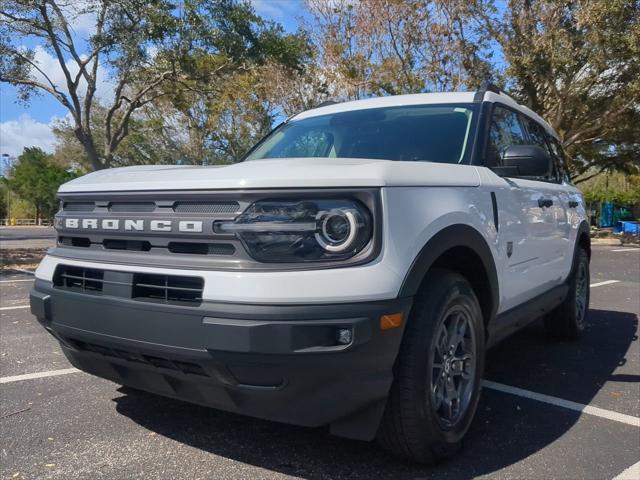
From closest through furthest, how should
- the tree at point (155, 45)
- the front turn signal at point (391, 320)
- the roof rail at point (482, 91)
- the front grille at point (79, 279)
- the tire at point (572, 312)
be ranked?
1. the front turn signal at point (391, 320)
2. the front grille at point (79, 279)
3. the roof rail at point (482, 91)
4. the tire at point (572, 312)
5. the tree at point (155, 45)

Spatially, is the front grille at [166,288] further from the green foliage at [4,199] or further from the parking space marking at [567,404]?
the green foliage at [4,199]

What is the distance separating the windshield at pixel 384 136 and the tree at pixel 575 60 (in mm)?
15744

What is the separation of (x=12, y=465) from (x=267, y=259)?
1653 mm

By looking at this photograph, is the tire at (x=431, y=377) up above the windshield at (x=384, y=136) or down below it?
below

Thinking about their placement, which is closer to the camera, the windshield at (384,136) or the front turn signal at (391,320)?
the front turn signal at (391,320)

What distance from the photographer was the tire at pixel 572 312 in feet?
17.4

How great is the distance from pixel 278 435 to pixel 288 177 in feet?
5.06

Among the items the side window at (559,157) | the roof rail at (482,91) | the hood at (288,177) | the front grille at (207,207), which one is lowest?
the front grille at (207,207)

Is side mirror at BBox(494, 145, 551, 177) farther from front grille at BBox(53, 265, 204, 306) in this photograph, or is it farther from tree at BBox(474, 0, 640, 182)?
tree at BBox(474, 0, 640, 182)

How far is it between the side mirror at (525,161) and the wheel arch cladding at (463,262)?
59cm

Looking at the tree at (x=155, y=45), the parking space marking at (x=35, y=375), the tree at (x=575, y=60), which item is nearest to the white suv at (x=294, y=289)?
the parking space marking at (x=35, y=375)

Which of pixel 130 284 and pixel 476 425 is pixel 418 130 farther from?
pixel 130 284

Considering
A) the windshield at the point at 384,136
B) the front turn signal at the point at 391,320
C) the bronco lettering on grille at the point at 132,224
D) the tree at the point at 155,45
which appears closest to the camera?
the front turn signal at the point at 391,320

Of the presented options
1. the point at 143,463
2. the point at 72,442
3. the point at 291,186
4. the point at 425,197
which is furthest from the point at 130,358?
the point at 425,197
